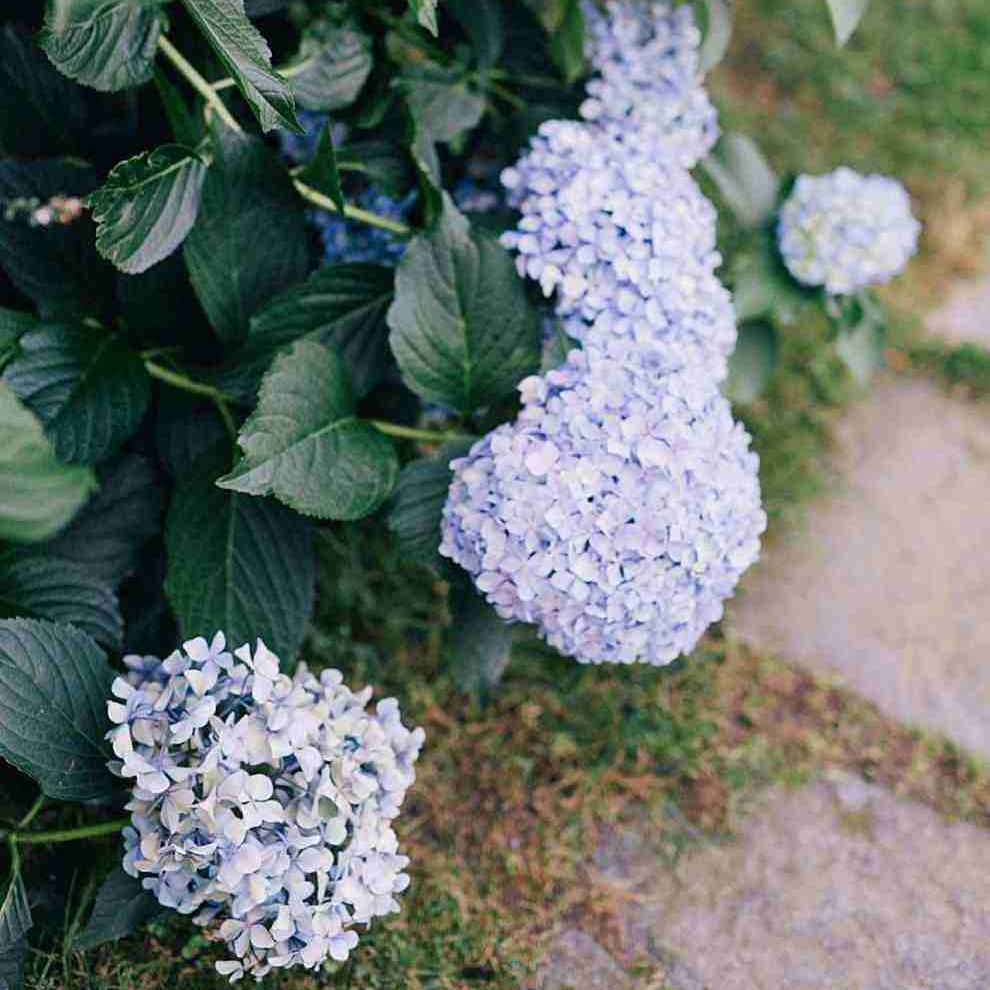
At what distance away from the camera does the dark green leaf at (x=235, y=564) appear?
1.64 meters

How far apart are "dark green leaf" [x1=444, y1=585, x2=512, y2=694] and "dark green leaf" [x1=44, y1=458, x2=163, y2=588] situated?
0.46m

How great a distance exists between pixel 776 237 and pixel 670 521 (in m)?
0.94

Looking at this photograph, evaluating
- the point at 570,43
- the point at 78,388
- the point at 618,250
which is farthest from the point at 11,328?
the point at 570,43

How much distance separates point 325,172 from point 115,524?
58 cm

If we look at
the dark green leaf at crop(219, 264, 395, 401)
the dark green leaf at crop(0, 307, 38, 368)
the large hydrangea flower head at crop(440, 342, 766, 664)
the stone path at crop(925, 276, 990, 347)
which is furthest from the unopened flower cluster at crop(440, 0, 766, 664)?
the stone path at crop(925, 276, 990, 347)

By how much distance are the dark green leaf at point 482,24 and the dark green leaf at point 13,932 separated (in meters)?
1.34

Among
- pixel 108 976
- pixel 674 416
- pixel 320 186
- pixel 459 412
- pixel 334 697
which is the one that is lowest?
pixel 108 976

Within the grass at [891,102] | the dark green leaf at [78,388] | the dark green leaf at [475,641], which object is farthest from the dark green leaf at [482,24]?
the grass at [891,102]

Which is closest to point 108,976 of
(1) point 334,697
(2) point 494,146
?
(1) point 334,697

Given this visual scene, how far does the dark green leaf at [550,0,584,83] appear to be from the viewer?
1922 mm

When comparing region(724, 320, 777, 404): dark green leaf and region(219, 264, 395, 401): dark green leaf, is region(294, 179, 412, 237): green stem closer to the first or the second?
region(219, 264, 395, 401): dark green leaf

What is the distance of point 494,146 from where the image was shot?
2143 millimetres

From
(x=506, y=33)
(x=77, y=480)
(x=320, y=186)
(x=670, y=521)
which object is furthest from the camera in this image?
(x=506, y=33)

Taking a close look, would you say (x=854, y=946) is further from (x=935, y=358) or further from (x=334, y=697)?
(x=935, y=358)
